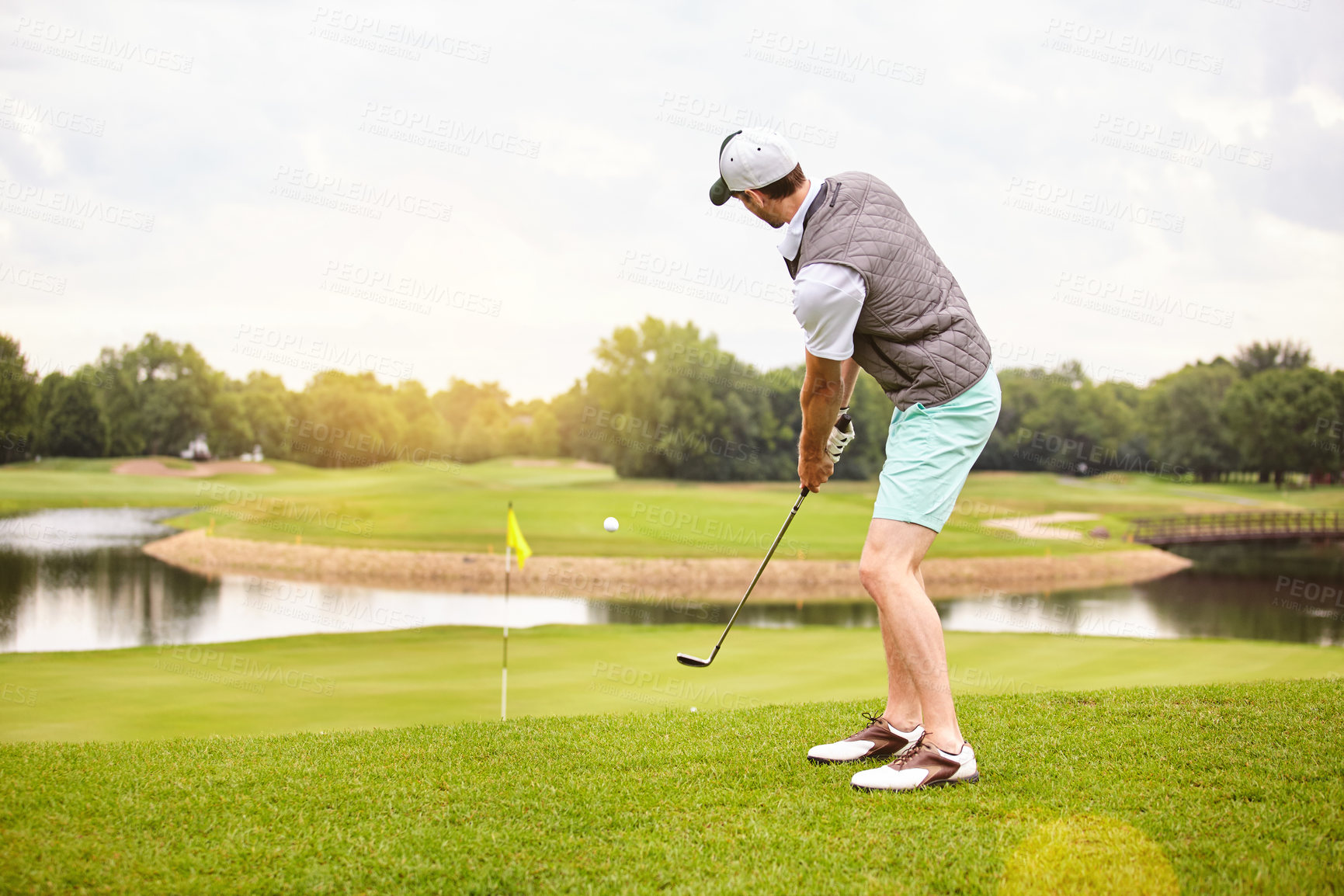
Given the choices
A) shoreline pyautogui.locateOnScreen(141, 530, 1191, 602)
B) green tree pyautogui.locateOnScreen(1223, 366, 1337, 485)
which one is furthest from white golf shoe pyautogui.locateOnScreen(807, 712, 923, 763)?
green tree pyautogui.locateOnScreen(1223, 366, 1337, 485)

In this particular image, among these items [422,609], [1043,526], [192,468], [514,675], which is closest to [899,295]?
[514,675]

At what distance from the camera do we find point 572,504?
3744 cm

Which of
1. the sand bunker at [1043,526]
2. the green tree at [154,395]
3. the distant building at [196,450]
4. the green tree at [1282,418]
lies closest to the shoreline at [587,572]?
the sand bunker at [1043,526]

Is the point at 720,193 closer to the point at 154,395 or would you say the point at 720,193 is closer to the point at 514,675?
the point at 514,675

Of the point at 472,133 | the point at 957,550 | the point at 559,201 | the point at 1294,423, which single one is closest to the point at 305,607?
the point at 472,133

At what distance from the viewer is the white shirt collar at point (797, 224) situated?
9.94 feet

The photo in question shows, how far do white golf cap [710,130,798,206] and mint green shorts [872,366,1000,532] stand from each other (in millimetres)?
911

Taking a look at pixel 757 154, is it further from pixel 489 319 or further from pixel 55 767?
pixel 489 319

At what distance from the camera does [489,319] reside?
178 ft

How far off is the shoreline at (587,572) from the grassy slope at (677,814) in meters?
19.9

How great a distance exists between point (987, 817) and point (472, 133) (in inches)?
603

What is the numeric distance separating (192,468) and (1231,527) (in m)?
53.3

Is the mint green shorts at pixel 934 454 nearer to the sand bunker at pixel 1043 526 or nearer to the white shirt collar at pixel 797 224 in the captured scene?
the white shirt collar at pixel 797 224

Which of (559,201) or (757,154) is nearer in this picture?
(757,154)
